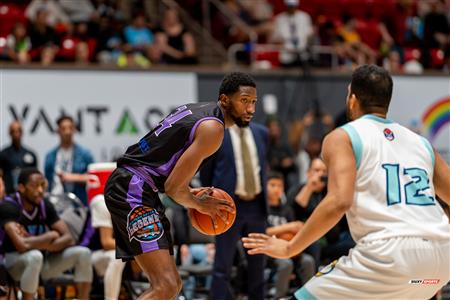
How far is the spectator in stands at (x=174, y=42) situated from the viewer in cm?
1348

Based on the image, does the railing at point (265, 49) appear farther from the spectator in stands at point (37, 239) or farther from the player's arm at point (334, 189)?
the player's arm at point (334, 189)

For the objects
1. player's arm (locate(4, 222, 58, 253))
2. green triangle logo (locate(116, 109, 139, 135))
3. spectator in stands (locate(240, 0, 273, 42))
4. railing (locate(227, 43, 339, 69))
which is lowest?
player's arm (locate(4, 222, 58, 253))

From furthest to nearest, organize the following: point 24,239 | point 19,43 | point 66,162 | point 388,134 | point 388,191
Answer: point 19,43
point 66,162
point 24,239
point 388,134
point 388,191

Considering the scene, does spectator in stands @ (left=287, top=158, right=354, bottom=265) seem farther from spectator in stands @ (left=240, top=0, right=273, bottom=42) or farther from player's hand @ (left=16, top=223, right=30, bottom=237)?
spectator in stands @ (left=240, top=0, right=273, bottom=42)

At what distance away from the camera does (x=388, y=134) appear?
4.30 m

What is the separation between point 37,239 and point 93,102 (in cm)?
399

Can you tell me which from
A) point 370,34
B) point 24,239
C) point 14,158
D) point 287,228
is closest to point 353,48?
point 370,34

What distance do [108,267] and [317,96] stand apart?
6.17 metres

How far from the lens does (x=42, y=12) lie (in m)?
13.0

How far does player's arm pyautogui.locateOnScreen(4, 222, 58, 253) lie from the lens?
325 inches

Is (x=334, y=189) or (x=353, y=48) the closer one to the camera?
(x=334, y=189)

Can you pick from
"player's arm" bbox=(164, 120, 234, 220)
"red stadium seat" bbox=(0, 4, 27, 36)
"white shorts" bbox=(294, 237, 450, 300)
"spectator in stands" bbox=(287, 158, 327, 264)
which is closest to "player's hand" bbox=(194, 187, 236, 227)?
"player's arm" bbox=(164, 120, 234, 220)

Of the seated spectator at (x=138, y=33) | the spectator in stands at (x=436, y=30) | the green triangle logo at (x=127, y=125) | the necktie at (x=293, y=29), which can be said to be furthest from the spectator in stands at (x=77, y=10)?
the spectator in stands at (x=436, y=30)

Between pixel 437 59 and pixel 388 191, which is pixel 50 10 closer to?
pixel 437 59
